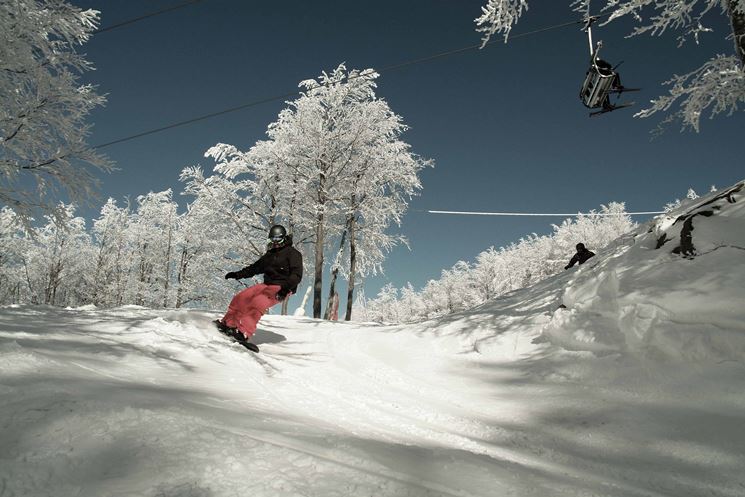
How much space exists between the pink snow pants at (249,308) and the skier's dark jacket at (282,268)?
0.20 m

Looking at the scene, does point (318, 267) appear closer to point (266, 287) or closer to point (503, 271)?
point (266, 287)

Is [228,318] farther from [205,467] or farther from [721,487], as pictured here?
[721,487]

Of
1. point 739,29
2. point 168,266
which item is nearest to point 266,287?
point 739,29

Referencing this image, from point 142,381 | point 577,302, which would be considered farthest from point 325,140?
point 142,381

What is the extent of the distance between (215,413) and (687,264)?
410 cm

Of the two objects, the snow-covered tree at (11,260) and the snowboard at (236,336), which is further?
the snow-covered tree at (11,260)

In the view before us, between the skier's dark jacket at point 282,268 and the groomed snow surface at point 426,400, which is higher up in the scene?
the skier's dark jacket at point 282,268

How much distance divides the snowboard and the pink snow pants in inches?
2.6

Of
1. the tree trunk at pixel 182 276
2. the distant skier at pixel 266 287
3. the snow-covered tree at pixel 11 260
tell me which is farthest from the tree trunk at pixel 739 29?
the snow-covered tree at pixel 11 260

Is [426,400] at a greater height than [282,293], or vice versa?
[282,293]

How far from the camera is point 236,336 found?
4523 millimetres

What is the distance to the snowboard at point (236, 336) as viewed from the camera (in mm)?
4336

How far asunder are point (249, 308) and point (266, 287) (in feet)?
1.09

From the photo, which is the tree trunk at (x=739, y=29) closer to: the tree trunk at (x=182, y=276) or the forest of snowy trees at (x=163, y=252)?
the forest of snowy trees at (x=163, y=252)
